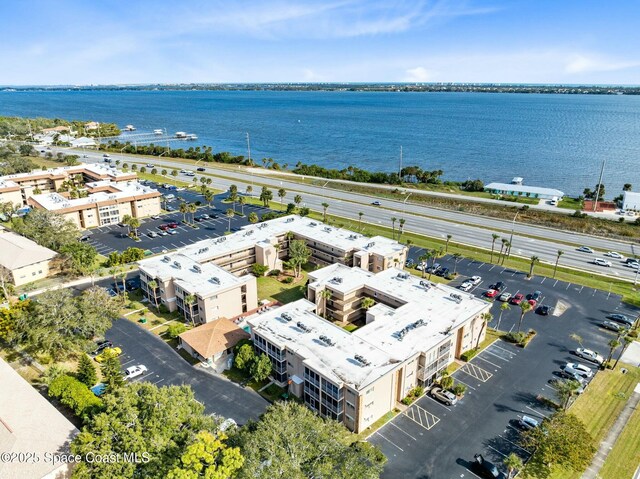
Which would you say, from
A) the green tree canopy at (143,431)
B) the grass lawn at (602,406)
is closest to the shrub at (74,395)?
the green tree canopy at (143,431)

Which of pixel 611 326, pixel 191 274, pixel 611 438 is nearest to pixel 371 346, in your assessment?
pixel 611 438

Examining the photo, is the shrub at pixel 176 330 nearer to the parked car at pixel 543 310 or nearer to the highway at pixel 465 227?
the parked car at pixel 543 310

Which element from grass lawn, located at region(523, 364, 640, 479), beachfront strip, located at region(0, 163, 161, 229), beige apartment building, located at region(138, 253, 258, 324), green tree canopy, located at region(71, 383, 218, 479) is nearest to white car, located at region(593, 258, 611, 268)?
grass lawn, located at region(523, 364, 640, 479)

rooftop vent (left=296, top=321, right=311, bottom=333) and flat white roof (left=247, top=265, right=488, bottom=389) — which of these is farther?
rooftop vent (left=296, top=321, right=311, bottom=333)

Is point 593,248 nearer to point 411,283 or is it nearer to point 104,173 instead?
point 411,283

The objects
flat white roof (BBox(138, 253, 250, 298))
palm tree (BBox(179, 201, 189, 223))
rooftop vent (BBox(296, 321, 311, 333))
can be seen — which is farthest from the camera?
palm tree (BBox(179, 201, 189, 223))

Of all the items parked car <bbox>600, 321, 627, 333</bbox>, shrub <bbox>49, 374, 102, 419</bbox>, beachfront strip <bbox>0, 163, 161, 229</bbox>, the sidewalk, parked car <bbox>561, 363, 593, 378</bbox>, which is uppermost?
beachfront strip <bbox>0, 163, 161, 229</bbox>

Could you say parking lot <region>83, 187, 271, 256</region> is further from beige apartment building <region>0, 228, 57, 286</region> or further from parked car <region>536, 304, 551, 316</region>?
parked car <region>536, 304, 551, 316</region>

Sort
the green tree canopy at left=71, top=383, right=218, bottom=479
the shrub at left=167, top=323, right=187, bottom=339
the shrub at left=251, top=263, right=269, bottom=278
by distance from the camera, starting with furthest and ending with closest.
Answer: the shrub at left=251, top=263, right=269, bottom=278 → the shrub at left=167, top=323, right=187, bottom=339 → the green tree canopy at left=71, top=383, right=218, bottom=479
